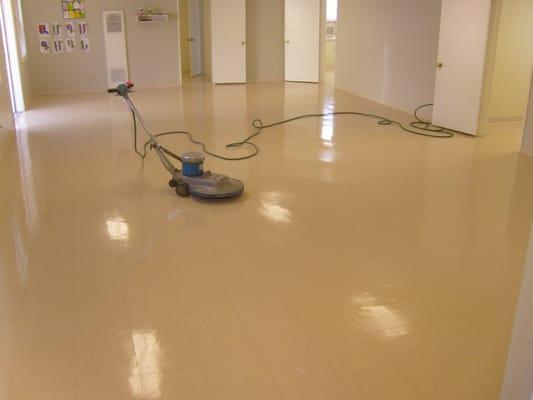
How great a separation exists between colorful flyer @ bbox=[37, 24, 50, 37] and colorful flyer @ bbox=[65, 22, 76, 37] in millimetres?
339

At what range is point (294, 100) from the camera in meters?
9.88

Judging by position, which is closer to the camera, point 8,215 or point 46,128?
point 8,215

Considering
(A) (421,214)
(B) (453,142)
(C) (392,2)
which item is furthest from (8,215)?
(C) (392,2)

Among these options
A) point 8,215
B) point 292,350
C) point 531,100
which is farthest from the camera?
point 531,100

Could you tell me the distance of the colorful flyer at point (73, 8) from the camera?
34.3ft

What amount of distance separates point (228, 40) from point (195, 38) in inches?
73.8

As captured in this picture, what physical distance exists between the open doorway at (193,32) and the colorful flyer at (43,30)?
3.38 meters

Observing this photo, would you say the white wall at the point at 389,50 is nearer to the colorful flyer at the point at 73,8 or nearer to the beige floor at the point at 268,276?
the beige floor at the point at 268,276

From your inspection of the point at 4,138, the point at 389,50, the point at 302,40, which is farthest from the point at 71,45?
the point at 389,50

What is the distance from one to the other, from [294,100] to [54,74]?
187 inches

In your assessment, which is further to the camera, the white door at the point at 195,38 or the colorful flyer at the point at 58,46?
the white door at the point at 195,38

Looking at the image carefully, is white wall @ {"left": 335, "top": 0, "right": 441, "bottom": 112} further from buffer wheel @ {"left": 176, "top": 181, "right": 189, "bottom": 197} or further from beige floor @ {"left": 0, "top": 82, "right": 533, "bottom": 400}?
buffer wheel @ {"left": 176, "top": 181, "right": 189, "bottom": 197}

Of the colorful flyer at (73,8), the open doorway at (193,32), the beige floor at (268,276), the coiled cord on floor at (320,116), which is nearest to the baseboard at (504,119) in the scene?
the coiled cord on floor at (320,116)

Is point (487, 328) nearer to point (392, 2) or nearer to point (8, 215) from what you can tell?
point (8, 215)
